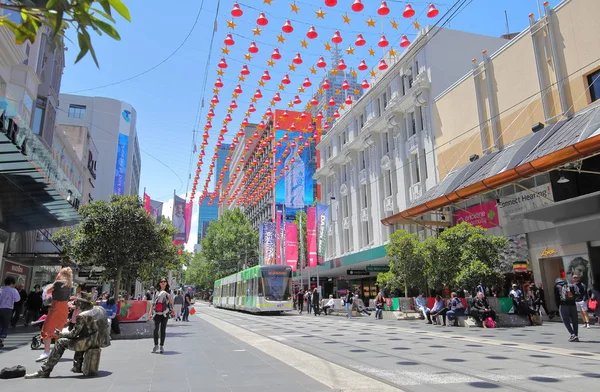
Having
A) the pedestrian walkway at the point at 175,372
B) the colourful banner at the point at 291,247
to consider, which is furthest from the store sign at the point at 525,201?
the colourful banner at the point at 291,247

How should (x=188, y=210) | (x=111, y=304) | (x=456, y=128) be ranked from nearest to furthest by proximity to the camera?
(x=111, y=304), (x=456, y=128), (x=188, y=210)

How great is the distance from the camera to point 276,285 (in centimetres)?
2991

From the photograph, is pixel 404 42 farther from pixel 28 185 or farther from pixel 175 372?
pixel 28 185

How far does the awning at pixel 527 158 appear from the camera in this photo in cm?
1354

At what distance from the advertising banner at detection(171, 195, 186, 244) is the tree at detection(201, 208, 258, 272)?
24279 mm

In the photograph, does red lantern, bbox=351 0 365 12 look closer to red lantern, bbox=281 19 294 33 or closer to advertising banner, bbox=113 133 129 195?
red lantern, bbox=281 19 294 33

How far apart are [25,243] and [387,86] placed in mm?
26534

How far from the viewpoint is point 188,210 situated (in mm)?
36938

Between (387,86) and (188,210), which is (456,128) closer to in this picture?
(387,86)

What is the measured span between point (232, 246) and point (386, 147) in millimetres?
37256

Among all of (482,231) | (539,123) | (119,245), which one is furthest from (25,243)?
(539,123)

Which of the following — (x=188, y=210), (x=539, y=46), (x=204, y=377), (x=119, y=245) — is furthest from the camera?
(x=188, y=210)

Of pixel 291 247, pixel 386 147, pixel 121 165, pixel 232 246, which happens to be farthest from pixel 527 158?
pixel 121 165

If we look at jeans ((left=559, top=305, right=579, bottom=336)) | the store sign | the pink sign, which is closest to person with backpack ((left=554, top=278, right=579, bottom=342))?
jeans ((left=559, top=305, right=579, bottom=336))
